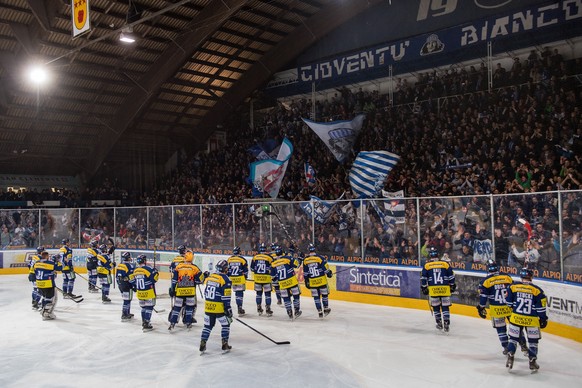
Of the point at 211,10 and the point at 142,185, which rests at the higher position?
the point at 211,10

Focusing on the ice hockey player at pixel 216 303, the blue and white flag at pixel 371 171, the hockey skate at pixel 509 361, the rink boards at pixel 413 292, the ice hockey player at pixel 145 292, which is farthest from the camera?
the blue and white flag at pixel 371 171

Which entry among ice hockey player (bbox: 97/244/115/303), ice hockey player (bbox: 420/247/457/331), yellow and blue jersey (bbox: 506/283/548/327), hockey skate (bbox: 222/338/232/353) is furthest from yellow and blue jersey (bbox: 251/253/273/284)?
yellow and blue jersey (bbox: 506/283/548/327)

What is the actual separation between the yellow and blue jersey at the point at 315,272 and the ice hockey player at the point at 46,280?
6.83 metres

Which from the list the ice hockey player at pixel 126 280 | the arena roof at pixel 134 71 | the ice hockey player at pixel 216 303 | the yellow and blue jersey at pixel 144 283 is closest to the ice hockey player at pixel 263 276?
the yellow and blue jersey at pixel 144 283

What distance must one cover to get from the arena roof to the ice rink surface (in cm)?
1219

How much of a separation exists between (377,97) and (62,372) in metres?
19.3

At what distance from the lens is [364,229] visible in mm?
16578

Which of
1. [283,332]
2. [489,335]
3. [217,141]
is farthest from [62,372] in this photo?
[217,141]

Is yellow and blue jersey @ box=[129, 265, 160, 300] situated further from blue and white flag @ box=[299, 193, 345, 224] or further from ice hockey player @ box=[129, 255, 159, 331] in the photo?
blue and white flag @ box=[299, 193, 345, 224]

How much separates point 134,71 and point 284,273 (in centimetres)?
1807

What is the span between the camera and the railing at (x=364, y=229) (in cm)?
1213

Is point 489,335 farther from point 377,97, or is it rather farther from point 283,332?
point 377,97

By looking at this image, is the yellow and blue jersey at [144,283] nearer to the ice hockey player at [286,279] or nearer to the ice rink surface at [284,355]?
the ice rink surface at [284,355]

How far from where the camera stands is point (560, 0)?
19.8m
